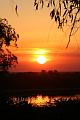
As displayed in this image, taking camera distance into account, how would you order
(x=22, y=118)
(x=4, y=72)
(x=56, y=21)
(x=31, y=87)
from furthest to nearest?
1. (x=31, y=87)
2. (x=4, y=72)
3. (x=22, y=118)
4. (x=56, y=21)

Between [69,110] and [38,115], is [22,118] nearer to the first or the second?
[38,115]

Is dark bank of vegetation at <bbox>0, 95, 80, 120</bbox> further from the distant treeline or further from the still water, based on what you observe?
the distant treeline

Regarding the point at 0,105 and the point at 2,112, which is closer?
the point at 2,112

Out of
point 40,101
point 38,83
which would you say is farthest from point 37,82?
point 40,101

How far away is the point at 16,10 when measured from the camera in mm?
6809

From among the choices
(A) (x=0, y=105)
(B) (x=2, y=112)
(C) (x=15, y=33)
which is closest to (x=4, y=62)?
(C) (x=15, y=33)

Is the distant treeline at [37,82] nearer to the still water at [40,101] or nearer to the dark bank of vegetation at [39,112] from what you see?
the still water at [40,101]

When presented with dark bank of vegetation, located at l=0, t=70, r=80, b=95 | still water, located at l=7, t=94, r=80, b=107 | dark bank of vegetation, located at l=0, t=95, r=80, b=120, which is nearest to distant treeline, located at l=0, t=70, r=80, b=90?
dark bank of vegetation, located at l=0, t=70, r=80, b=95

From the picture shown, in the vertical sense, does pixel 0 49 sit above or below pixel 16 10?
above

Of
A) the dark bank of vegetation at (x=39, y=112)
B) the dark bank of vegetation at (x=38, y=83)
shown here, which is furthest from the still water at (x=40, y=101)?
the dark bank of vegetation at (x=38, y=83)

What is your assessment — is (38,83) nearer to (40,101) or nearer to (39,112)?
(40,101)

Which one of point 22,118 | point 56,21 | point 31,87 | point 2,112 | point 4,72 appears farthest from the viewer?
point 31,87

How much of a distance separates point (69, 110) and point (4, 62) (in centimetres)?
860

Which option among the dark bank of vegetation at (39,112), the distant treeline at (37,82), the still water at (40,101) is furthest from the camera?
the distant treeline at (37,82)
